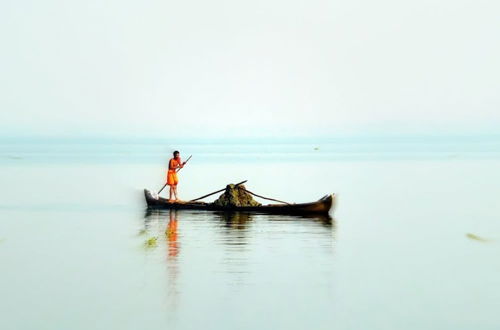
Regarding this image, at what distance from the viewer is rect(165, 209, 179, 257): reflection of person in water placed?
18.6 meters

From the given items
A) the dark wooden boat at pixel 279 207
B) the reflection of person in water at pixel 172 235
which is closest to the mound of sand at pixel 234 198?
the dark wooden boat at pixel 279 207

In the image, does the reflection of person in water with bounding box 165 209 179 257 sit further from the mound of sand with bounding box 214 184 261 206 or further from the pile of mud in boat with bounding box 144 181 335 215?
the mound of sand with bounding box 214 184 261 206

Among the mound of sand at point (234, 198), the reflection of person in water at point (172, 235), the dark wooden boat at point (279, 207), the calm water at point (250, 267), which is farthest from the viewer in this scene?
the mound of sand at point (234, 198)

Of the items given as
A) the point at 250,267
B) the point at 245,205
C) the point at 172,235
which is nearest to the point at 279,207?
the point at 245,205

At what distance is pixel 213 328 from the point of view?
41.5 feet

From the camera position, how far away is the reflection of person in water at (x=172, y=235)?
61.1 ft

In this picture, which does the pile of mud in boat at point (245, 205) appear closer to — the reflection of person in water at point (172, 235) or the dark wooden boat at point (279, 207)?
the dark wooden boat at point (279, 207)

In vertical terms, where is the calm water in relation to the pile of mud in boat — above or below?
below

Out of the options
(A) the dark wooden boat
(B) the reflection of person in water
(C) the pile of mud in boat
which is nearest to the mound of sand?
(C) the pile of mud in boat
